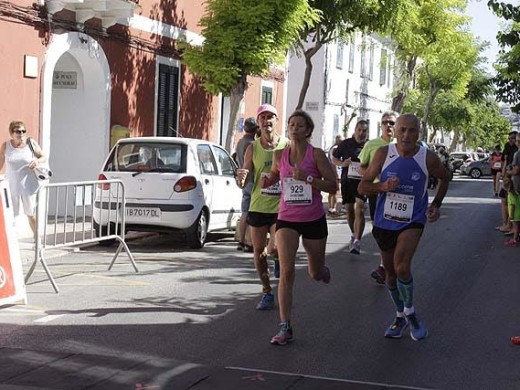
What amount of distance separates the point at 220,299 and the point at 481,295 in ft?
9.52

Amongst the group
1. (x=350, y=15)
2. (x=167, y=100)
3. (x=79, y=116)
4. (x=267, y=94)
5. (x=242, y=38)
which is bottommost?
(x=79, y=116)

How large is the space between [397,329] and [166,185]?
19.8 feet

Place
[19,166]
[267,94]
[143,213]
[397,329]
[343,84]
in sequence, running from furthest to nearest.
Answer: [343,84] < [267,94] < [143,213] < [19,166] < [397,329]

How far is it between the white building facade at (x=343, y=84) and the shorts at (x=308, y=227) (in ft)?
84.5

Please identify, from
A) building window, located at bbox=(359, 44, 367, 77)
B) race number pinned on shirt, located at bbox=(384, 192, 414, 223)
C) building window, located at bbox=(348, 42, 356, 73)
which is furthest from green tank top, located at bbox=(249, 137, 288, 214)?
building window, located at bbox=(359, 44, 367, 77)

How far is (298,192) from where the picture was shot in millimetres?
7332

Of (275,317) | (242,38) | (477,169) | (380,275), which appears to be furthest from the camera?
(477,169)

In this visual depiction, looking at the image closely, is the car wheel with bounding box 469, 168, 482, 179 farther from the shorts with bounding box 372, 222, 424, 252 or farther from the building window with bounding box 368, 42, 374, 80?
the shorts with bounding box 372, 222, 424, 252

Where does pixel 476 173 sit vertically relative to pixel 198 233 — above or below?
above

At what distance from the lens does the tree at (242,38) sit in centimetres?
1761

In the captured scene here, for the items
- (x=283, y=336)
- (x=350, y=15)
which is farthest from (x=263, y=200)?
(x=350, y=15)

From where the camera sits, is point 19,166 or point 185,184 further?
point 185,184

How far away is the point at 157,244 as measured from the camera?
14.0 metres

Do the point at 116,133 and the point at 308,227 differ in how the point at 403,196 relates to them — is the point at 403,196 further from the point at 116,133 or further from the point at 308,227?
the point at 116,133
